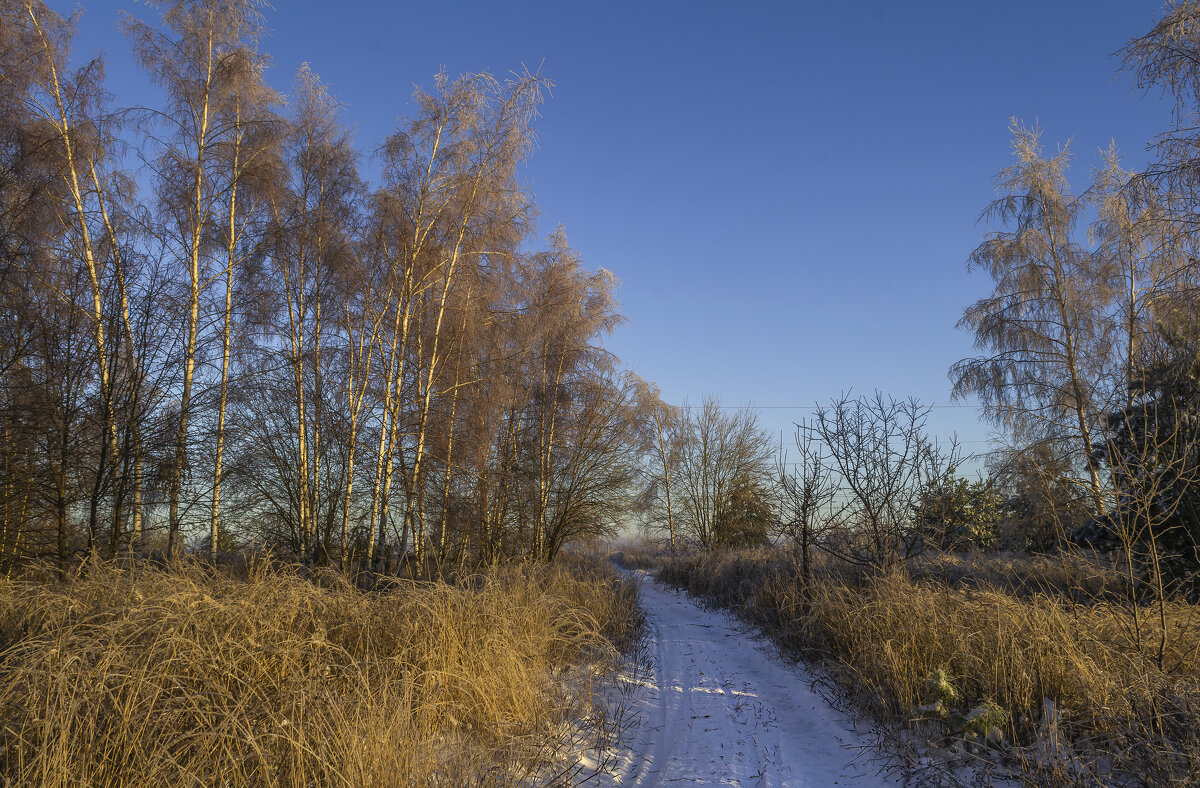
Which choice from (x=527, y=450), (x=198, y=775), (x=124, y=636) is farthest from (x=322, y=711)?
(x=527, y=450)

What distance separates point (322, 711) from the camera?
3002 mm

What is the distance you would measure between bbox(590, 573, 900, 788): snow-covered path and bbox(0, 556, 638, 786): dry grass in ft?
2.05

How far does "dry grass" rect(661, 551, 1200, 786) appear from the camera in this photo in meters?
3.19

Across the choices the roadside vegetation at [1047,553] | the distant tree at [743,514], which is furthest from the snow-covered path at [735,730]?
the distant tree at [743,514]

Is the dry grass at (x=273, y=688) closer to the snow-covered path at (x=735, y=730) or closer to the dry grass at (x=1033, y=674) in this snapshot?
the snow-covered path at (x=735, y=730)

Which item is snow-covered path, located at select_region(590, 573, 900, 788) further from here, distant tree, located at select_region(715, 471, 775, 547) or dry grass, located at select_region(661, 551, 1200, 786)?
distant tree, located at select_region(715, 471, 775, 547)

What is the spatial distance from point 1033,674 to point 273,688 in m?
4.98

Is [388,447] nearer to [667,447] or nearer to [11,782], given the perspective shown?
[11,782]

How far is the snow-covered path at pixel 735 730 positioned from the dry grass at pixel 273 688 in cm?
62

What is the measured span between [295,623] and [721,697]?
3872 millimetres

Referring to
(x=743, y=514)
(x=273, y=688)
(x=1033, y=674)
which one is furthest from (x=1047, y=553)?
(x=743, y=514)

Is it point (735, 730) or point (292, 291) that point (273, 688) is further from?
point (292, 291)

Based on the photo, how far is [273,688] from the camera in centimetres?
341

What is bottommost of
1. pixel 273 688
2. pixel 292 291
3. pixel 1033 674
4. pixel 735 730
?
pixel 735 730
